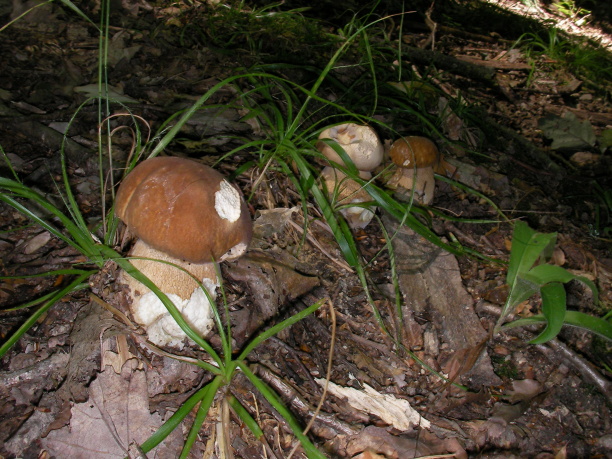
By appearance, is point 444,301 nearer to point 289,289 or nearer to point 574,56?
point 289,289

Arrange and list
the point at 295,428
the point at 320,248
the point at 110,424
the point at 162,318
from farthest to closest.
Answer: the point at 320,248
the point at 162,318
the point at 110,424
the point at 295,428

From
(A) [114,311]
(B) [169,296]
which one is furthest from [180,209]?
(A) [114,311]

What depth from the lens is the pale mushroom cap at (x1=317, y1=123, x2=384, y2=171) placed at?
258 centimetres

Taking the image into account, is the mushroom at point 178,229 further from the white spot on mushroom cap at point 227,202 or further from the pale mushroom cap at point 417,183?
the pale mushroom cap at point 417,183

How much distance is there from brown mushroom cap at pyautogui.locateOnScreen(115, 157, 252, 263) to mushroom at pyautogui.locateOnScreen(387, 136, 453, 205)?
148 centimetres

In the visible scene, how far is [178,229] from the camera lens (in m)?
1.56

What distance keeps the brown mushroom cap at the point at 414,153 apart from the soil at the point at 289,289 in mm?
422

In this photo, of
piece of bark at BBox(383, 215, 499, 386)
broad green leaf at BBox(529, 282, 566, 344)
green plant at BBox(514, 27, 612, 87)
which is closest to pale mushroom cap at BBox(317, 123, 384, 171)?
piece of bark at BBox(383, 215, 499, 386)

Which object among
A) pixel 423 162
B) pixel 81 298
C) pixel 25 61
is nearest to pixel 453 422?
pixel 423 162

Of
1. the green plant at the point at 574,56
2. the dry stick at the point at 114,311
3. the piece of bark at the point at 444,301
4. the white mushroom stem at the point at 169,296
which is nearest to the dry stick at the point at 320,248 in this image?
the piece of bark at the point at 444,301

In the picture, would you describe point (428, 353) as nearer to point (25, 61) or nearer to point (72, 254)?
point (72, 254)

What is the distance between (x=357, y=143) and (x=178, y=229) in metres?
1.43

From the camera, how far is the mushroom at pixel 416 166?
9.03 feet

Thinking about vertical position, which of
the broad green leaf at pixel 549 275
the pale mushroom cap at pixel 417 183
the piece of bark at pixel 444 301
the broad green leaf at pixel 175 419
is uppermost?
the broad green leaf at pixel 549 275
